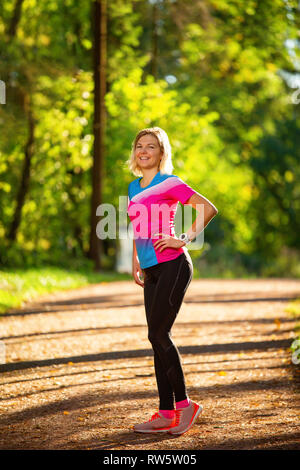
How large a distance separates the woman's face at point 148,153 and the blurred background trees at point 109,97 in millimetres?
8465

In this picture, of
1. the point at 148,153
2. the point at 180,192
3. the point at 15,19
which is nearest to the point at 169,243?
the point at 180,192

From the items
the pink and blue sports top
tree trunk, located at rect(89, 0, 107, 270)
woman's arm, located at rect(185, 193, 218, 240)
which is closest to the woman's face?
the pink and blue sports top

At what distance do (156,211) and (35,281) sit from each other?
10978mm

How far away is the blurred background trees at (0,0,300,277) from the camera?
723 inches

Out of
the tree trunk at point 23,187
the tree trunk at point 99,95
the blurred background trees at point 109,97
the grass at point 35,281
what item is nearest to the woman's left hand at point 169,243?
the grass at point 35,281

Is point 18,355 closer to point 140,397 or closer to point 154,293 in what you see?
point 140,397

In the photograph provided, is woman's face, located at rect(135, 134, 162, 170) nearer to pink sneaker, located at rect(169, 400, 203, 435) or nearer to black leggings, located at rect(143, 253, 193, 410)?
black leggings, located at rect(143, 253, 193, 410)

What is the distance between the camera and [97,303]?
13.8 meters

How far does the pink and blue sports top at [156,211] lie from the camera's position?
4.91m

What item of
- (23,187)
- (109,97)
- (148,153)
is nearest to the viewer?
(148,153)

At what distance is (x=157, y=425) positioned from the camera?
5035 mm

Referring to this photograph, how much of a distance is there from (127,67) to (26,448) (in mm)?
18923

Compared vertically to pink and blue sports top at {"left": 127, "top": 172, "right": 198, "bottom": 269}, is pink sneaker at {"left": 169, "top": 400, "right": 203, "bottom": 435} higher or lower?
lower

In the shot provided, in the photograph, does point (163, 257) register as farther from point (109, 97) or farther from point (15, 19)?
point (109, 97)
